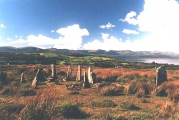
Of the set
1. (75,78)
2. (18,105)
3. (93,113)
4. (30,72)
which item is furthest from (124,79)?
(18,105)

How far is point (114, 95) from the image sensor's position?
810 inches

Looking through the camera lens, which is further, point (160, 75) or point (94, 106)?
point (160, 75)

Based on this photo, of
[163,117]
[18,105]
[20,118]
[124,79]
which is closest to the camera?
[20,118]

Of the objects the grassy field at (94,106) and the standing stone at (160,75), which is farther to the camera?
the standing stone at (160,75)

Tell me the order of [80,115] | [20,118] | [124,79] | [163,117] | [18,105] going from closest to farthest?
[20,118] → [18,105] → [163,117] → [80,115] → [124,79]

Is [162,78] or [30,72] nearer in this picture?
[162,78]

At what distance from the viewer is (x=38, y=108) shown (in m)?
9.54

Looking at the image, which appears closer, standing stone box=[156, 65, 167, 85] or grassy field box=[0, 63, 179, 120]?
grassy field box=[0, 63, 179, 120]

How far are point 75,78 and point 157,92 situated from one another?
47.9 feet

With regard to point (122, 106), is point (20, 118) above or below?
above

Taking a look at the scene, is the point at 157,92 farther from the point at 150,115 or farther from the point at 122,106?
the point at 150,115

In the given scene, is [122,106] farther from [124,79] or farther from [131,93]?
[124,79]

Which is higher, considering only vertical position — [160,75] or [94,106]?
[160,75]

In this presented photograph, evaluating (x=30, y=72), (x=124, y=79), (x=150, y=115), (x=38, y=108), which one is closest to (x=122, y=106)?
(x=150, y=115)
